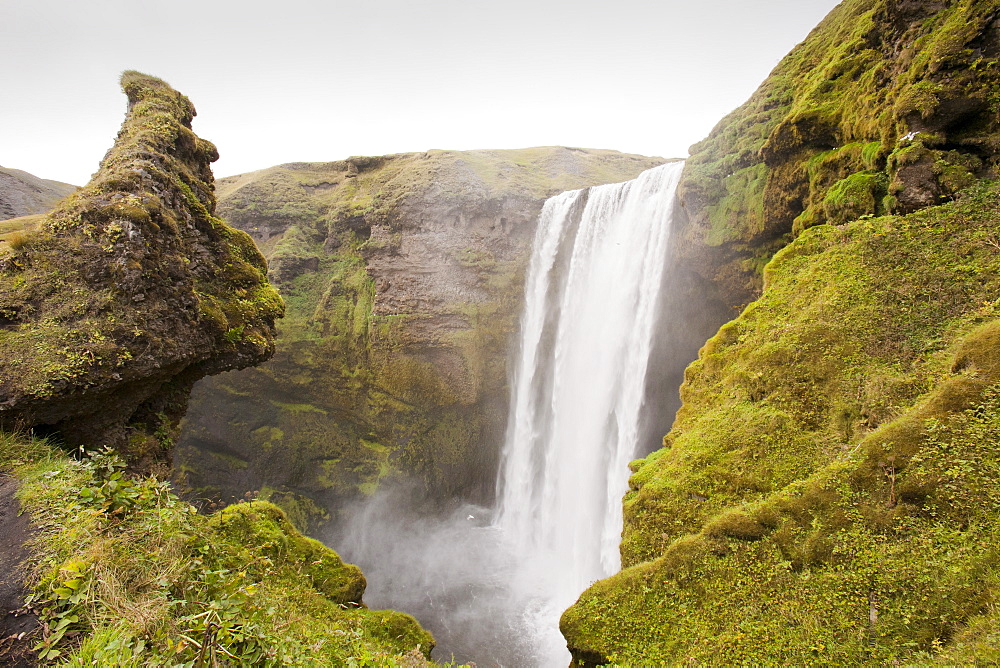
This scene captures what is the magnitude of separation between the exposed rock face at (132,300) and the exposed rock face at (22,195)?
16.9 meters

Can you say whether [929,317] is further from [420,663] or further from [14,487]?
[14,487]

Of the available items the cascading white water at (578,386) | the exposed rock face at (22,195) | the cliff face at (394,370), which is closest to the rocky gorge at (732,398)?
the cascading white water at (578,386)

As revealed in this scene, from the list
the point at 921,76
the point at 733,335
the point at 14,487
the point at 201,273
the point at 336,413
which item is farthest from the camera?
the point at 336,413

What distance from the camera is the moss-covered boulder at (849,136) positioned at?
590 cm

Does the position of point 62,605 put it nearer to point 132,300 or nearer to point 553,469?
point 132,300

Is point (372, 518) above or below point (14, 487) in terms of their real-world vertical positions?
below

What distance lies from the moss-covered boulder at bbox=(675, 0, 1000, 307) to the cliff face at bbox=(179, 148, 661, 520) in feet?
35.5

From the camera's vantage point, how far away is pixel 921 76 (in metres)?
6.44

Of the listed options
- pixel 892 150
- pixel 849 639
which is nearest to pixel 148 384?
pixel 849 639

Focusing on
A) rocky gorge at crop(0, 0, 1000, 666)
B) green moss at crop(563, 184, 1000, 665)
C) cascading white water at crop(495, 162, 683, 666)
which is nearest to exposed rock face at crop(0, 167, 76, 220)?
rocky gorge at crop(0, 0, 1000, 666)

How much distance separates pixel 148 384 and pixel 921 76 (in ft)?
42.4

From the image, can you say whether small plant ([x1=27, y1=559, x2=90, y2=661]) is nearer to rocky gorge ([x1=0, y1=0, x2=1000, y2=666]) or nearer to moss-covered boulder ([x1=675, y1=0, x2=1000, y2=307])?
rocky gorge ([x1=0, y1=0, x2=1000, y2=666])

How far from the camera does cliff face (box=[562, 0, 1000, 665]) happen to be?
144 inches

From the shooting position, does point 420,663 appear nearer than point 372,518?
Yes
